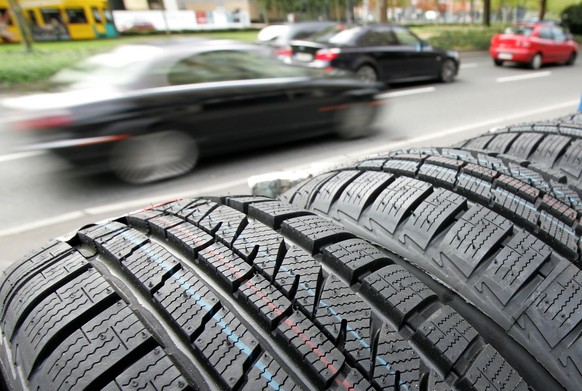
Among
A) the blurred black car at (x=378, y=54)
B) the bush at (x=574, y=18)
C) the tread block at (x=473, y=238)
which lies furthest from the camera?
the bush at (x=574, y=18)

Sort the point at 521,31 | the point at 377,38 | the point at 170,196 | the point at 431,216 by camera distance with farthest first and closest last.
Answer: the point at 521,31 → the point at 377,38 → the point at 170,196 → the point at 431,216

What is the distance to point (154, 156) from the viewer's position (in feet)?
16.2

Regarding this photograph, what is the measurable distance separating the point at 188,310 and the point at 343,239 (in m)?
0.57

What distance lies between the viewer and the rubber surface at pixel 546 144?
6.52 ft

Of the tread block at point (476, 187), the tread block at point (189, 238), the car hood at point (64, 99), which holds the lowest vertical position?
the tread block at point (476, 187)

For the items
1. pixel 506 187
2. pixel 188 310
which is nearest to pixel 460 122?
pixel 506 187

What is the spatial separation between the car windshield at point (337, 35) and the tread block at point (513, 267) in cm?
944

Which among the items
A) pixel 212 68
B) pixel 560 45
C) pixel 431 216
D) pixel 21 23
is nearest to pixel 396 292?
pixel 431 216

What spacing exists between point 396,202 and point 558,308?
0.60m

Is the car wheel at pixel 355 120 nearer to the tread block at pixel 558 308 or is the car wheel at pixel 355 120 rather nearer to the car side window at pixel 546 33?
the tread block at pixel 558 308

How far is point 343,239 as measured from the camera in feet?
4.51

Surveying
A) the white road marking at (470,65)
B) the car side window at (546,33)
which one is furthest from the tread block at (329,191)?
the car side window at (546,33)

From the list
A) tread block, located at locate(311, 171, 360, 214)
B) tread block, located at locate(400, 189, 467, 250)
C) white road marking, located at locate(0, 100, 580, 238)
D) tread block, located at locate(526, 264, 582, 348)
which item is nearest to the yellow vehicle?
white road marking, located at locate(0, 100, 580, 238)

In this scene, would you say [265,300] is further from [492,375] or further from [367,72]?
[367,72]
